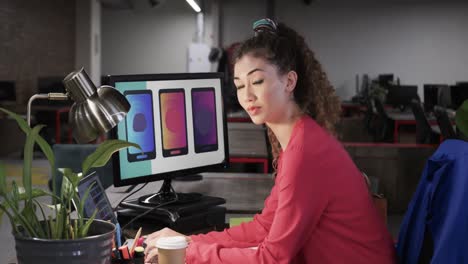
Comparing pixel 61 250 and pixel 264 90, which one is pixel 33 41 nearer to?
pixel 264 90

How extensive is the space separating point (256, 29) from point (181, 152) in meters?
0.63

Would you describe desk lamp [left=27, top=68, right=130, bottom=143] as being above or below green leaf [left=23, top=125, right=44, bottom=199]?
above

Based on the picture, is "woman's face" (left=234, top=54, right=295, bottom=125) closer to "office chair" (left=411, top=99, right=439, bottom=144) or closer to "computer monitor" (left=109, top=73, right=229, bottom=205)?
"computer monitor" (left=109, top=73, right=229, bottom=205)

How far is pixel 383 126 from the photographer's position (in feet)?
28.6

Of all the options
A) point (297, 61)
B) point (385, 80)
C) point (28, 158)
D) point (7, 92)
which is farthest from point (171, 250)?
point (385, 80)

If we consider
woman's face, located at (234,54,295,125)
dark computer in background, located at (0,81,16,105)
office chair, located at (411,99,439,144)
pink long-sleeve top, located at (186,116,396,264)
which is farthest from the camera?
dark computer in background, located at (0,81,16,105)

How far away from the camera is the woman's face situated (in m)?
1.63

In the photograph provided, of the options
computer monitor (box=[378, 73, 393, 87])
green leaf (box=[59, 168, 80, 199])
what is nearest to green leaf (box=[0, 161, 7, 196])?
green leaf (box=[59, 168, 80, 199])

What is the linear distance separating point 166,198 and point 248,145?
7.18ft

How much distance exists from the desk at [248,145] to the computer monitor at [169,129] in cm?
141

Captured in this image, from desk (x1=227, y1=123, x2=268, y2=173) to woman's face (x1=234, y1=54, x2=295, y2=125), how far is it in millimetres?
2108

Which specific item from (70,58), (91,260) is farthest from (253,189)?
(70,58)

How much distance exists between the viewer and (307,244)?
153 cm

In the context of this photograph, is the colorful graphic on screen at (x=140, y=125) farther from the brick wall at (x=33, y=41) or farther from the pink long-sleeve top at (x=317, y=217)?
the brick wall at (x=33, y=41)
